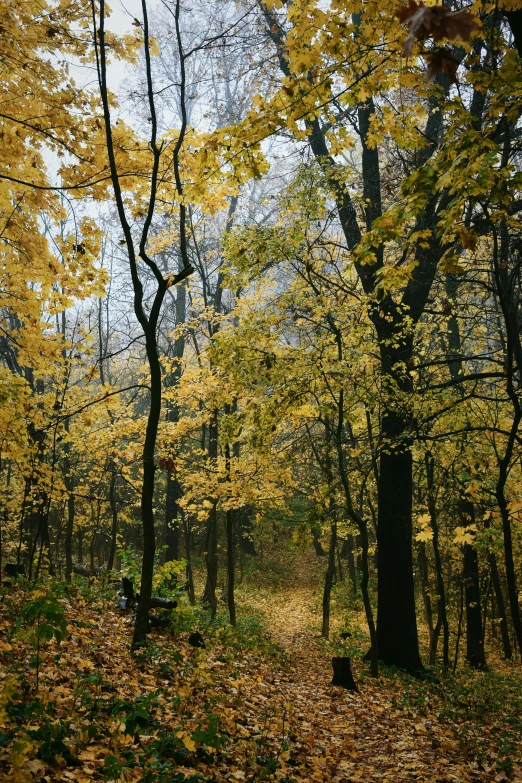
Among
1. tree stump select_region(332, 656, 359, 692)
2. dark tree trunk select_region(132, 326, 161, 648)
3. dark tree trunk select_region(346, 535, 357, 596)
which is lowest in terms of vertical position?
dark tree trunk select_region(346, 535, 357, 596)

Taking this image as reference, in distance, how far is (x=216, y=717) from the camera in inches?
131

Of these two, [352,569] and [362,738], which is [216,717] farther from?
[352,569]

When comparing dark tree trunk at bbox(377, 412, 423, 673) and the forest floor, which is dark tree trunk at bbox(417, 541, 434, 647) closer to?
dark tree trunk at bbox(377, 412, 423, 673)

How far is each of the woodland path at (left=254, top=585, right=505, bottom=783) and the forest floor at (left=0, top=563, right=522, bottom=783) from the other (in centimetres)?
2

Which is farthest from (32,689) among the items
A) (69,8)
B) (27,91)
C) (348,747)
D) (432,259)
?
(432,259)

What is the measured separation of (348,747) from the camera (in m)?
4.84

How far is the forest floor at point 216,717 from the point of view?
3061 mm

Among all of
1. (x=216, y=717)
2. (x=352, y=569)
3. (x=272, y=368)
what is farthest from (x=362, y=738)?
(x=352, y=569)

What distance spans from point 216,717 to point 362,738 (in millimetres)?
2734

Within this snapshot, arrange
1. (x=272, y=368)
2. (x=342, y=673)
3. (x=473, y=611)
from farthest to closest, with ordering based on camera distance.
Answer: (x=473, y=611)
(x=272, y=368)
(x=342, y=673)

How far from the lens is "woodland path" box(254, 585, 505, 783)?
421 cm

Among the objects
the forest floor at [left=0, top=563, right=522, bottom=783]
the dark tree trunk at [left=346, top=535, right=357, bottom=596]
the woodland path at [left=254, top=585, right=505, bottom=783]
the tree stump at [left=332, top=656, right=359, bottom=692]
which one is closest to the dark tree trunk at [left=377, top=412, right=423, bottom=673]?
the forest floor at [left=0, top=563, right=522, bottom=783]

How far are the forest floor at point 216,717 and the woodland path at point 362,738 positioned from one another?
0.02 m

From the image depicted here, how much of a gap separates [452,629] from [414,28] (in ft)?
62.1
